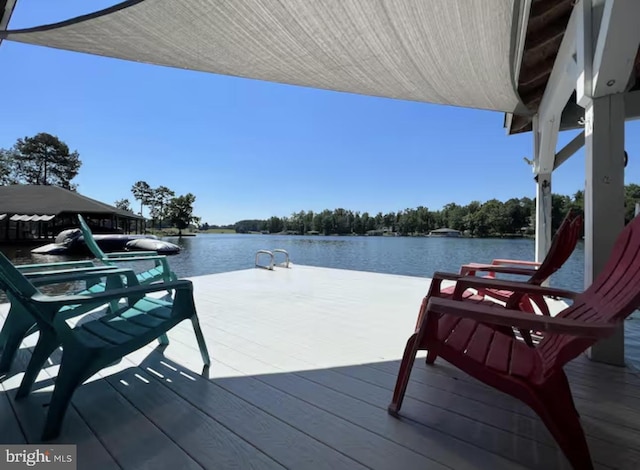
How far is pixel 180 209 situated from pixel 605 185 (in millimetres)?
42509

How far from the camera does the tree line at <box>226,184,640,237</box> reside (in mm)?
18656

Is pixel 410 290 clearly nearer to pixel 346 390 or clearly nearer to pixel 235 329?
pixel 235 329

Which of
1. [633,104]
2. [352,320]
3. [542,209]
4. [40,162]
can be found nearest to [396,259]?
[542,209]

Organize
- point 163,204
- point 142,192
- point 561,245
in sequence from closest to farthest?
point 561,245
point 142,192
point 163,204

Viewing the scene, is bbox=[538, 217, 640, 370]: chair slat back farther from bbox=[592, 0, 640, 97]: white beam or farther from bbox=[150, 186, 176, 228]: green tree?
bbox=[150, 186, 176, 228]: green tree

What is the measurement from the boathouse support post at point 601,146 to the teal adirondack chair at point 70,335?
2577 mm

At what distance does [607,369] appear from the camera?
183 centimetres

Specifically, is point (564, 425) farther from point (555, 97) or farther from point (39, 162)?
point (39, 162)

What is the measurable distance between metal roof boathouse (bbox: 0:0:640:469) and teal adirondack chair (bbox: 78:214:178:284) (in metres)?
0.57

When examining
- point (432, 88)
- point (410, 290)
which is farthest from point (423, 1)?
point (410, 290)

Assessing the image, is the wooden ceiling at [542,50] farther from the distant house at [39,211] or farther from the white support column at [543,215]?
the distant house at [39,211]

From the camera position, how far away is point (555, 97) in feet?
11.2

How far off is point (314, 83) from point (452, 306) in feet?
10.8

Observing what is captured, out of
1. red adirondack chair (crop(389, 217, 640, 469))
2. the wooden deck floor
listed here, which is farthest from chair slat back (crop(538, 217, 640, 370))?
the wooden deck floor
